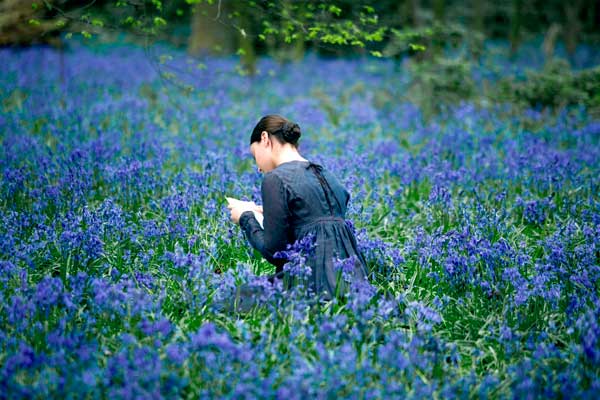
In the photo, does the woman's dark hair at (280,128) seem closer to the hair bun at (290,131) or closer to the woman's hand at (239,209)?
the hair bun at (290,131)

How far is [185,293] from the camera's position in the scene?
3627 mm

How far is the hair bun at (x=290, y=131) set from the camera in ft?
12.9

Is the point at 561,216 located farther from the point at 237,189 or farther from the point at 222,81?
the point at 222,81

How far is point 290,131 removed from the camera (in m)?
3.94

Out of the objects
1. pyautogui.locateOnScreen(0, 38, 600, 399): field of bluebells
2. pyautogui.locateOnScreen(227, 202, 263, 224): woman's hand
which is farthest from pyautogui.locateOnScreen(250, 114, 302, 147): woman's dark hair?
pyautogui.locateOnScreen(0, 38, 600, 399): field of bluebells

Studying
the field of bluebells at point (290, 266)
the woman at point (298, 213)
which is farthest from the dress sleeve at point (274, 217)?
the field of bluebells at point (290, 266)

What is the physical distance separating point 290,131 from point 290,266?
921 millimetres

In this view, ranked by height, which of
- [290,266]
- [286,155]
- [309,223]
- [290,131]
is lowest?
[290,266]

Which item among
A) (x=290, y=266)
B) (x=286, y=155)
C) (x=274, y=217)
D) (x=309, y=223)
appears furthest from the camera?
(x=286, y=155)

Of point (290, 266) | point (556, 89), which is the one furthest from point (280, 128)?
point (556, 89)

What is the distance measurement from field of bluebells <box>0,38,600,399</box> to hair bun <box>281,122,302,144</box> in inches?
36.2

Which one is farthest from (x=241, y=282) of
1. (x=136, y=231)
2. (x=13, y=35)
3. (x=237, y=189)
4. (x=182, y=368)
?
(x=13, y=35)

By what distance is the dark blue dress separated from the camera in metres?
3.75

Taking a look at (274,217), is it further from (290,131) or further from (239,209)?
(290,131)
